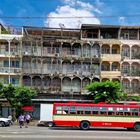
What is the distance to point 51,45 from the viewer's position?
6247cm

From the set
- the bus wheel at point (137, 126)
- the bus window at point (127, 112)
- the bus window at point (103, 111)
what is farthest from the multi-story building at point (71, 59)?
the bus wheel at point (137, 126)

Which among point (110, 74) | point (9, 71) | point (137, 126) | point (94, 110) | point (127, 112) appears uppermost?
point (9, 71)

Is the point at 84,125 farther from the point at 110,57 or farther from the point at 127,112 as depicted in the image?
the point at 110,57

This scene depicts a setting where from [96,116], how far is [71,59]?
23.5 meters

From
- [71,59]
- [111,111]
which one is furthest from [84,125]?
[71,59]

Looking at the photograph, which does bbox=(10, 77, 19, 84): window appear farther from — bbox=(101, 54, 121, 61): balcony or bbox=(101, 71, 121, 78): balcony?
bbox=(101, 54, 121, 61): balcony

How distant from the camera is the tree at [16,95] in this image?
5506 centimetres

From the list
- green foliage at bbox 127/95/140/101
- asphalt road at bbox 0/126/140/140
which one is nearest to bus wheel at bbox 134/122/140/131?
asphalt road at bbox 0/126/140/140

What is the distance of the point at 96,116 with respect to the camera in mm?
39750

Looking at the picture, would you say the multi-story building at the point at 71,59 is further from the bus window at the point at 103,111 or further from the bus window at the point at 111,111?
the bus window at the point at 111,111

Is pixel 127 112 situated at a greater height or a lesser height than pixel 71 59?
lesser

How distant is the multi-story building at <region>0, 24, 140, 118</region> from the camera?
61375mm

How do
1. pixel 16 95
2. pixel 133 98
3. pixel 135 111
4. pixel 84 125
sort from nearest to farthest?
pixel 84 125 → pixel 135 111 → pixel 16 95 → pixel 133 98

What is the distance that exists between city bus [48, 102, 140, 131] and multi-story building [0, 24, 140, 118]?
797 inches
